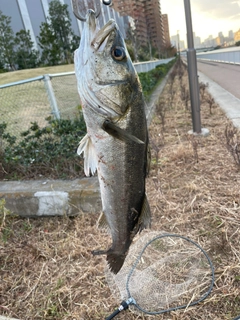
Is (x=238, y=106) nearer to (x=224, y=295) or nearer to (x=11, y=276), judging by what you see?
(x=224, y=295)

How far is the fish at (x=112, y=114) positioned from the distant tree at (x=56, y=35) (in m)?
26.5

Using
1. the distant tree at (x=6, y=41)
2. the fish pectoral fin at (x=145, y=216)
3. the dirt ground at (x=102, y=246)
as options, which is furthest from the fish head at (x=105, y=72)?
the distant tree at (x=6, y=41)

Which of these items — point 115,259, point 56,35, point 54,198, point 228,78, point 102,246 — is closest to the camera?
point 115,259

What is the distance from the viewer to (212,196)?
10.3ft

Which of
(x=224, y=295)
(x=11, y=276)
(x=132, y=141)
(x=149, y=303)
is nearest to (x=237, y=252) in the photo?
(x=224, y=295)

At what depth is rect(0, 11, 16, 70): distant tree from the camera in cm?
2240

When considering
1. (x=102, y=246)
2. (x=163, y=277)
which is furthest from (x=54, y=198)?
(x=163, y=277)

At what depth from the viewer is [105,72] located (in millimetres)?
1041

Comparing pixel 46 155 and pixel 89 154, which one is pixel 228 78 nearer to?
pixel 46 155

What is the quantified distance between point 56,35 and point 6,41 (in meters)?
5.40

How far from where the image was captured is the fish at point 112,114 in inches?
40.3

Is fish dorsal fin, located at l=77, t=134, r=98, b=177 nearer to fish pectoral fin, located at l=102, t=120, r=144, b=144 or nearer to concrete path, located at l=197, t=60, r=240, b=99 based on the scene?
fish pectoral fin, located at l=102, t=120, r=144, b=144

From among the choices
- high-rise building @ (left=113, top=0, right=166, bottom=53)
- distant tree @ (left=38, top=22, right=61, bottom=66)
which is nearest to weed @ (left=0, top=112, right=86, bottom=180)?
high-rise building @ (left=113, top=0, right=166, bottom=53)

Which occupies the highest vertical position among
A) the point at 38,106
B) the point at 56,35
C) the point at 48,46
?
the point at 56,35
